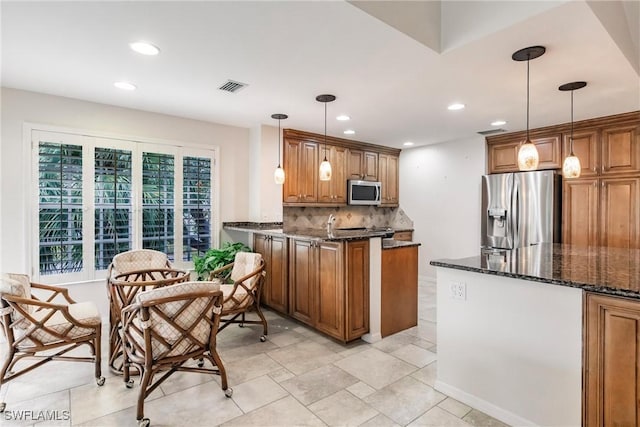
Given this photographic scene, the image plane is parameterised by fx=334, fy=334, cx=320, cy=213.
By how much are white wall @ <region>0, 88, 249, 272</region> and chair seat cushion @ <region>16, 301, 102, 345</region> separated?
1.20 meters

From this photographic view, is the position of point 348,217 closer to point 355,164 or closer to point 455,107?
point 355,164

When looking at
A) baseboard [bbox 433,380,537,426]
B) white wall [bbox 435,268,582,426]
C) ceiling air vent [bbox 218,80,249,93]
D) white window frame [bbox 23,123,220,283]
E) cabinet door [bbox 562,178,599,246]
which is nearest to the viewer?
white wall [bbox 435,268,582,426]

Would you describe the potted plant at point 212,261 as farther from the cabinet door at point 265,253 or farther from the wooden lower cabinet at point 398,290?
the wooden lower cabinet at point 398,290

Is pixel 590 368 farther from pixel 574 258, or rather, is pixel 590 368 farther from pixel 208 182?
pixel 208 182

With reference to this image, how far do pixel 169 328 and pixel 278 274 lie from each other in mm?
2004

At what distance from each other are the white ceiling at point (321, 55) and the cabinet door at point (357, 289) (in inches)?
60.1

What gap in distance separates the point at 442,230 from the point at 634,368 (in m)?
4.25

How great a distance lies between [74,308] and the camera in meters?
2.59

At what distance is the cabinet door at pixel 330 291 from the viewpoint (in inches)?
123

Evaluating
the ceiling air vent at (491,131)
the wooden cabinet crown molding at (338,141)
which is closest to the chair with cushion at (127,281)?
the wooden cabinet crown molding at (338,141)

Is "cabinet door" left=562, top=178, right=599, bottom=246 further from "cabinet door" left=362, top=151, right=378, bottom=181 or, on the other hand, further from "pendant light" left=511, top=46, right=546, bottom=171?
"cabinet door" left=362, top=151, right=378, bottom=181

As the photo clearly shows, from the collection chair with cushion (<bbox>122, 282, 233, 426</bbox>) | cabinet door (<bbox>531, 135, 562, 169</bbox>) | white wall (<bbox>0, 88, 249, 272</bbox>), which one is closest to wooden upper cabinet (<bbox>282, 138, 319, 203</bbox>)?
white wall (<bbox>0, 88, 249, 272</bbox>)

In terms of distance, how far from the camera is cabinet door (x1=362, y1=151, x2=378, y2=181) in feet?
19.3

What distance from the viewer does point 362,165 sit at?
584 centimetres
